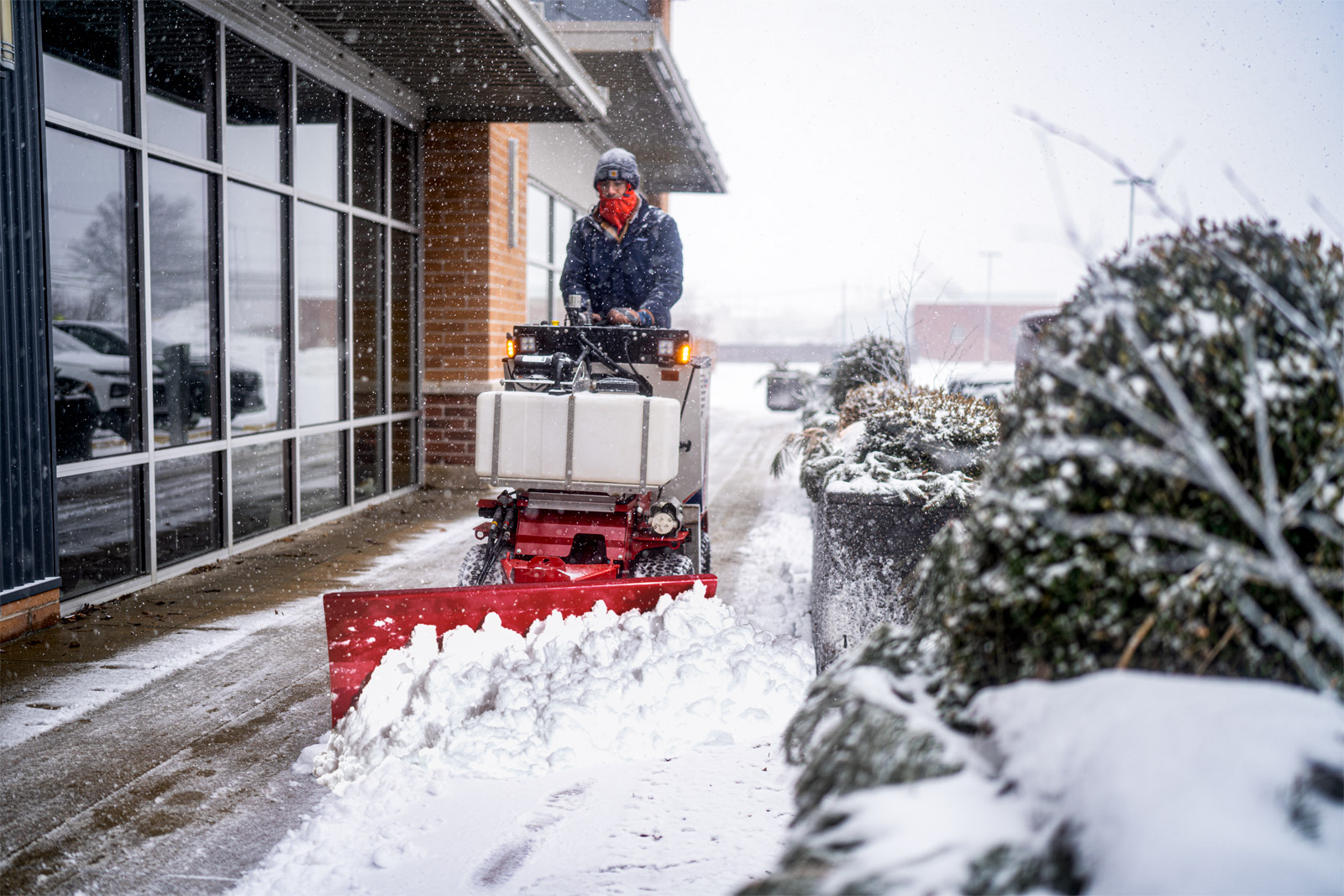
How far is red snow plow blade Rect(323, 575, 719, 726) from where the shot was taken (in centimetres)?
352

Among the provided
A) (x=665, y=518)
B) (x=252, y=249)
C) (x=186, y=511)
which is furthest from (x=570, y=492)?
(x=186, y=511)

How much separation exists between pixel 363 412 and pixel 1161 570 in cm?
849

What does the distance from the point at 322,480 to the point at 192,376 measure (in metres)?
2.98

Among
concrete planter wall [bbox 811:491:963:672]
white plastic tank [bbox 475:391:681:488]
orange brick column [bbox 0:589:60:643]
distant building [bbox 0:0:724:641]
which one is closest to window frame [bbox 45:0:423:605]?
distant building [bbox 0:0:724:641]

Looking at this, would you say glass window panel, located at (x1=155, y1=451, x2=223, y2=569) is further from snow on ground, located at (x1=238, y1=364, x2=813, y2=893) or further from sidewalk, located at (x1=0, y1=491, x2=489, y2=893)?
snow on ground, located at (x1=238, y1=364, x2=813, y2=893)

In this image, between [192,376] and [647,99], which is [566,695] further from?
[647,99]

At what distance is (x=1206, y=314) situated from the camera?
1564mm

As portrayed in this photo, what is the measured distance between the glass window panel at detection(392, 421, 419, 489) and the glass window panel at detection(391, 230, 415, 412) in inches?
7.7

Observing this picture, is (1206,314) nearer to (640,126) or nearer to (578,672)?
(578,672)

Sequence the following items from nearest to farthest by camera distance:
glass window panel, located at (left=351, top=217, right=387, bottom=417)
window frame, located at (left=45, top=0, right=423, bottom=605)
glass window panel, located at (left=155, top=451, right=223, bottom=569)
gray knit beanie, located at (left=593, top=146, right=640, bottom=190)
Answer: gray knit beanie, located at (left=593, top=146, right=640, bottom=190) → window frame, located at (left=45, top=0, right=423, bottom=605) → glass window panel, located at (left=155, top=451, right=223, bottom=569) → glass window panel, located at (left=351, top=217, right=387, bottom=417)

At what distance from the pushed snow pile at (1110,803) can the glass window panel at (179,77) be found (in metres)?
6.06

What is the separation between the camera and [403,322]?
985cm

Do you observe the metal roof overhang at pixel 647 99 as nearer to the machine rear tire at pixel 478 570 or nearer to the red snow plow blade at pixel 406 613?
the machine rear tire at pixel 478 570

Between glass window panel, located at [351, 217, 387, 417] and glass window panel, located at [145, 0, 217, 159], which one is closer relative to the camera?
glass window panel, located at [145, 0, 217, 159]
